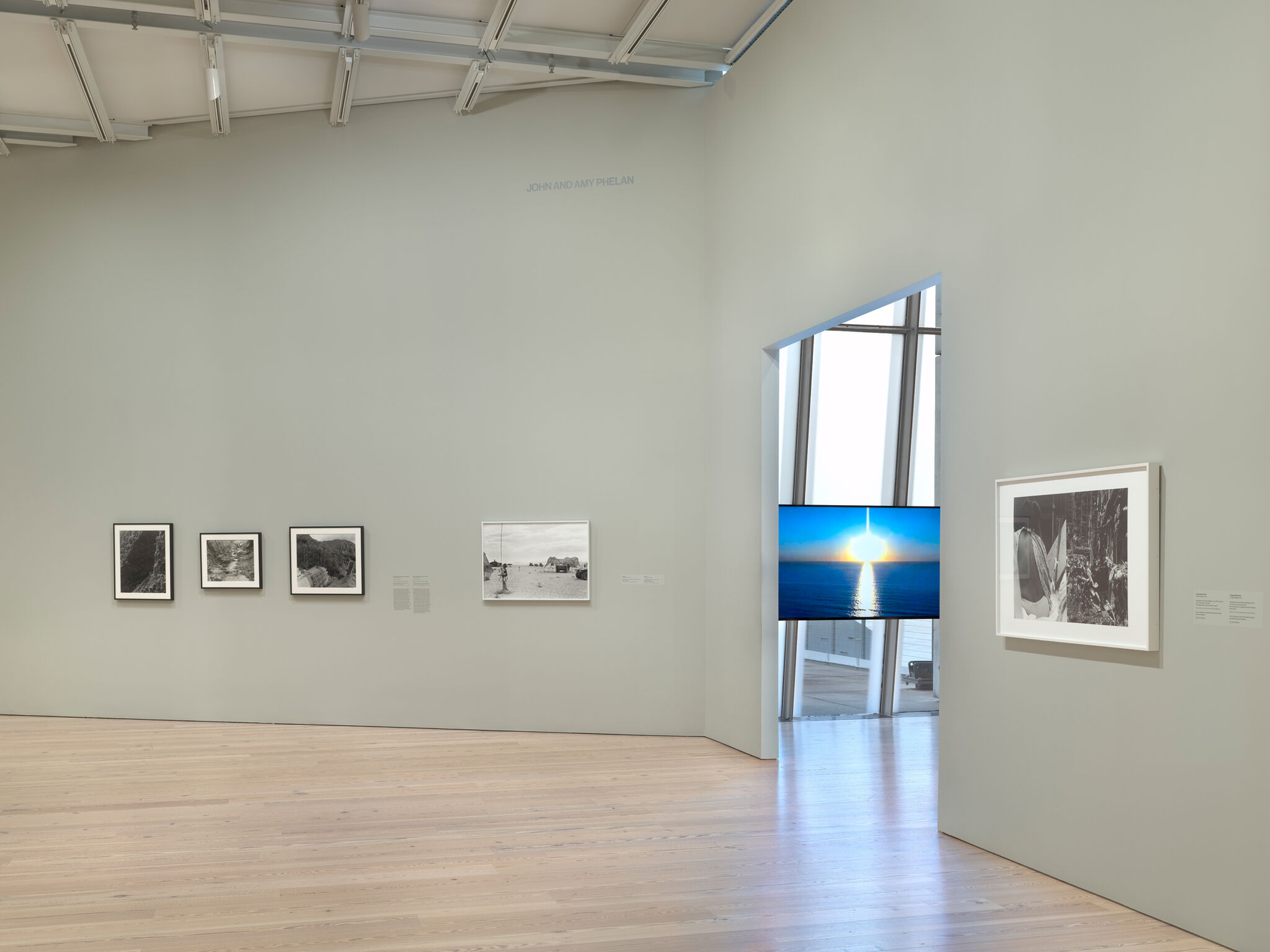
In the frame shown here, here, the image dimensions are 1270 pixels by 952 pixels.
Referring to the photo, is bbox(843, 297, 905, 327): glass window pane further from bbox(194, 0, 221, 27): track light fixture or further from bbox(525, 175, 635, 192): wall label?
bbox(194, 0, 221, 27): track light fixture

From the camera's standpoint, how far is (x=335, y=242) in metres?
13.5

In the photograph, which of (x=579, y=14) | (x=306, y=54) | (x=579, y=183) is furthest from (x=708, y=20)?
(x=306, y=54)

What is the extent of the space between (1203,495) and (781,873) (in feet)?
12.1

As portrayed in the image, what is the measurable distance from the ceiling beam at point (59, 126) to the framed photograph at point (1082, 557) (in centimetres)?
1215

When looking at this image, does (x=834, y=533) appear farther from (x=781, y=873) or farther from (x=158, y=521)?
(x=158, y=521)

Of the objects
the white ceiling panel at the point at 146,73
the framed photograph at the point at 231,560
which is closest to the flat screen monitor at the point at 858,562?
the framed photograph at the point at 231,560

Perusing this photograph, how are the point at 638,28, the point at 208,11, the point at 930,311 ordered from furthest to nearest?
the point at 930,311, the point at 638,28, the point at 208,11

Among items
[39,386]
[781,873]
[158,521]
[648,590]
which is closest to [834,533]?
[648,590]

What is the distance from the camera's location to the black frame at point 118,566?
13.5 meters

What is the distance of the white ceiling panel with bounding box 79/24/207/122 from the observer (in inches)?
458

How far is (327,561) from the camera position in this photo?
13195 millimetres

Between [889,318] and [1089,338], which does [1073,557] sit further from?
[889,318]

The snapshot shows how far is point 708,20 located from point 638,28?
84cm

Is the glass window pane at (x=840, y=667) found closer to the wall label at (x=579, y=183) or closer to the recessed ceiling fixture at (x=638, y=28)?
the wall label at (x=579, y=183)
